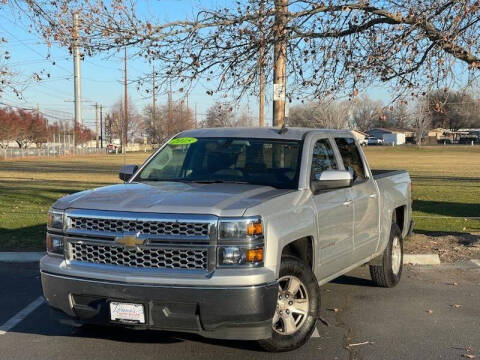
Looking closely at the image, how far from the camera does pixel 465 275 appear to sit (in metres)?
7.65

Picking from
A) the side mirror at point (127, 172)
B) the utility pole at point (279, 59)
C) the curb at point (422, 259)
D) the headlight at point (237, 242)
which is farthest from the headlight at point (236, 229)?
the utility pole at point (279, 59)

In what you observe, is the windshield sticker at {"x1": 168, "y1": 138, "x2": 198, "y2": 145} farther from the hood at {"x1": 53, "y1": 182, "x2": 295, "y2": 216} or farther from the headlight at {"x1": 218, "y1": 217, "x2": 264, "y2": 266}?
the headlight at {"x1": 218, "y1": 217, "x2": 264, "y2": 266}

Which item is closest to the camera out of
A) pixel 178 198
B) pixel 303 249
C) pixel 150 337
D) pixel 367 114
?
pixel 178 198

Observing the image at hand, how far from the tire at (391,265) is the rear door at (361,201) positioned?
486 millimetres

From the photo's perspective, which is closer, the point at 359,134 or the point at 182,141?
the point at 182,141

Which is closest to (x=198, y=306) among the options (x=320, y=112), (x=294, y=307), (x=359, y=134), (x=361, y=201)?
(x=294, y=307)

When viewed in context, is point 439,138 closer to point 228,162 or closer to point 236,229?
point 228,162

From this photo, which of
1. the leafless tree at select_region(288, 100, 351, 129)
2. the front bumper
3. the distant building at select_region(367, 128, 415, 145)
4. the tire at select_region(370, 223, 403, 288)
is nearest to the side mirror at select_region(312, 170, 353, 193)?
the front bumper

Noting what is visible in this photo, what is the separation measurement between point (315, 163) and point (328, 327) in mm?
1551

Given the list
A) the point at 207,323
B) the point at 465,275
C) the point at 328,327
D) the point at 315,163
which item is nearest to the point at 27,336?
the point at 207,323

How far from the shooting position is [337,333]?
5.19 metres

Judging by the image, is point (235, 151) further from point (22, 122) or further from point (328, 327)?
point (22, 122)

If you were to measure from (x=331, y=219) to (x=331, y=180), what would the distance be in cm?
41

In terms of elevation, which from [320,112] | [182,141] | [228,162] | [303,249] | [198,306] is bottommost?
[198,306]
